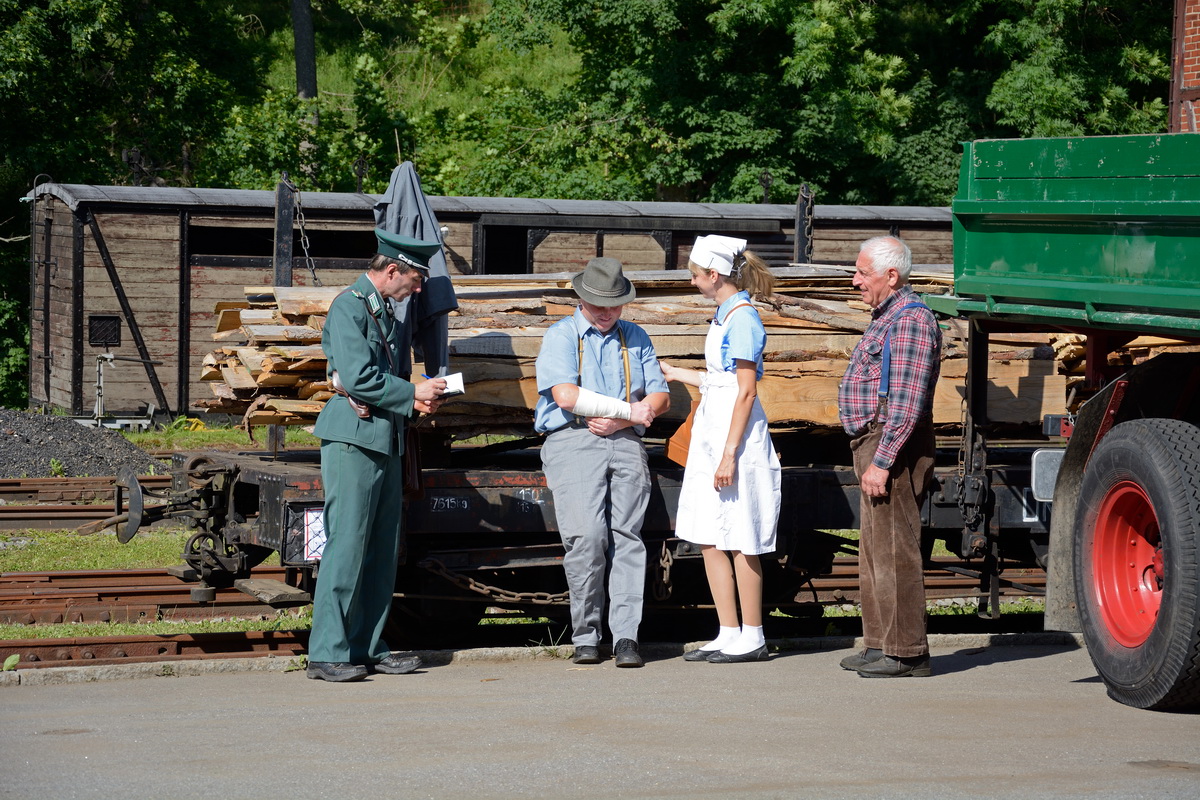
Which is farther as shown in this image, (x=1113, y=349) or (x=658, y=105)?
(x=658, y=105)

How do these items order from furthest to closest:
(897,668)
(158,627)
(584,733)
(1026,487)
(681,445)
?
1. (158,627)
2. (1026,487)
3. (681,445)
4. (897,668)
5. (584,733)

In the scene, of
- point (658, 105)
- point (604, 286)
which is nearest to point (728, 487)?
point (604, 286)

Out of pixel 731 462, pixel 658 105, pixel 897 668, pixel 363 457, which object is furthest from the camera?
pixel 658 105

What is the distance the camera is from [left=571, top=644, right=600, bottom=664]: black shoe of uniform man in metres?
6.72

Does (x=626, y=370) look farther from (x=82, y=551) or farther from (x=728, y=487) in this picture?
(x=82, y=551)

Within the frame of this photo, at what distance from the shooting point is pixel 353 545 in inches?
249

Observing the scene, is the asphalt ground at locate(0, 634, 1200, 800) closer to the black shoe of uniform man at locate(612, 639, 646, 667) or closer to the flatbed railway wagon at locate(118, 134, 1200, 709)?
the black shoe of uniform man at locate(612, 639, 646, 667)

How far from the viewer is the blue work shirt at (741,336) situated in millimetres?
6539

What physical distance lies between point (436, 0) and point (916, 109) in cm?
1592


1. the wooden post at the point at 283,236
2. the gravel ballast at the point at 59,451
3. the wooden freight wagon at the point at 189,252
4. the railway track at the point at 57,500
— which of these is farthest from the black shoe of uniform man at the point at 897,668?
the wooden freight wagon at the point at 189,252

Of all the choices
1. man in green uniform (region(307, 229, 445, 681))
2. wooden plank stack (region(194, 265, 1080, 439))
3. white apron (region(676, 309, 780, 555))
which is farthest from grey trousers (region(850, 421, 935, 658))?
man in green uniform (region(307, 229, 445, 681))

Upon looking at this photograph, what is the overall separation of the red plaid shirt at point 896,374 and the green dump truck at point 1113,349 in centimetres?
42

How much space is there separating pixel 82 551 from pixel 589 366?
618 cm

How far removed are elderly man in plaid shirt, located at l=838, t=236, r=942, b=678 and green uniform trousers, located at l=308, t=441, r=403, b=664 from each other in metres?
2.08
